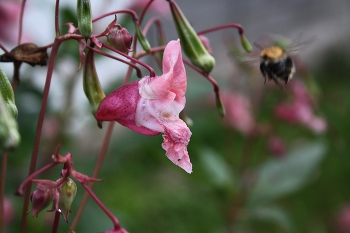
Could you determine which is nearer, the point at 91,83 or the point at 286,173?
the point at 91,83

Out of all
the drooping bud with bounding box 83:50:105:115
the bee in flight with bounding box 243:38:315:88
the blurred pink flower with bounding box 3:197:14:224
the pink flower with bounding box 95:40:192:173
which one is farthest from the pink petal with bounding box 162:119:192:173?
the blurred pink flower with bounding box 3:197:14:224

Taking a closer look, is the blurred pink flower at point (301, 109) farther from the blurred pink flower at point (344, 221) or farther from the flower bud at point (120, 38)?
the flower bud at point (120, 38)

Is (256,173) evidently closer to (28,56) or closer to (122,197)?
(122,197)

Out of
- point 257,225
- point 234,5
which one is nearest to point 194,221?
point 257,225

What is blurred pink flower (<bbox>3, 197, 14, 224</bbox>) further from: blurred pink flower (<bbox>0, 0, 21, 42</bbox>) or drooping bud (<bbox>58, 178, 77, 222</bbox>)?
drooping bud (<bbox>58, 178, 77, 222</bbox>)

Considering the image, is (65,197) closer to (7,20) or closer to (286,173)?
(7,20)

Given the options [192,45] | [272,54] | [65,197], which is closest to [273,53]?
[272,54]
